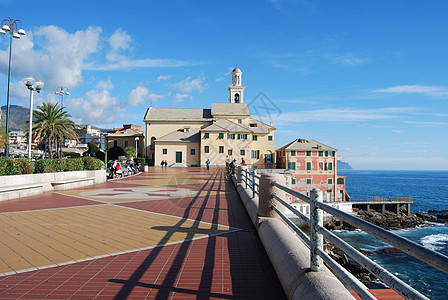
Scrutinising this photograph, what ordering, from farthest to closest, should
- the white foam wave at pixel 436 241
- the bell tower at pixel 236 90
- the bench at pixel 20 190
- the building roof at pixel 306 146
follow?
the bell tower at pixel 236 90
the building roof at pixel 306 146
the white foam wave at pixel 436 241
the bench at pixel 20 190

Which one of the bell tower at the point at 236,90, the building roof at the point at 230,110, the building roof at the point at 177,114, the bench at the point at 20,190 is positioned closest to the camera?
the bench at the point at 20,190

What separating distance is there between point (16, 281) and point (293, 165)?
50834 millimetres

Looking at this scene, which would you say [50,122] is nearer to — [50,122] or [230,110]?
[50,122]

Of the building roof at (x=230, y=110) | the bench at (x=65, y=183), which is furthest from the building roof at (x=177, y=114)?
the bench at (x=65, y=183)

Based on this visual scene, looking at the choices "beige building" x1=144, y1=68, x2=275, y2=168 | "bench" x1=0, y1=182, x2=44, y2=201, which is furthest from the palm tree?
"bench" x1=0, y1=182, x2=44, y2=201

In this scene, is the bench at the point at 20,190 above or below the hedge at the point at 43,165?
below

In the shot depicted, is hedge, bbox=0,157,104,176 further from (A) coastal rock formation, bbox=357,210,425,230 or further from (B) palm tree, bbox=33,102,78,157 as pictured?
(A) coastal rock formation, bbox=357,210,425,230

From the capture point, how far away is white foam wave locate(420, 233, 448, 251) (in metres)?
29.7

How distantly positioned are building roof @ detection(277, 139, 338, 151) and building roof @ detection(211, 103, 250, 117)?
1078cm

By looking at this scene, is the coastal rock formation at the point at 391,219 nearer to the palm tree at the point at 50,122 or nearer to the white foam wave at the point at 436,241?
the white foam wave at the point at 436,241

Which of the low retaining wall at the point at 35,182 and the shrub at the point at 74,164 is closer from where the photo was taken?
the low retaining wall at the point at 35,182

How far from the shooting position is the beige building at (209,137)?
5016 cm

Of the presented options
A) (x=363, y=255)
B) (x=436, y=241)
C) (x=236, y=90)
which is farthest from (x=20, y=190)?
(x=236, y=90)

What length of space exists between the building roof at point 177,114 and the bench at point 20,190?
1874 inches
